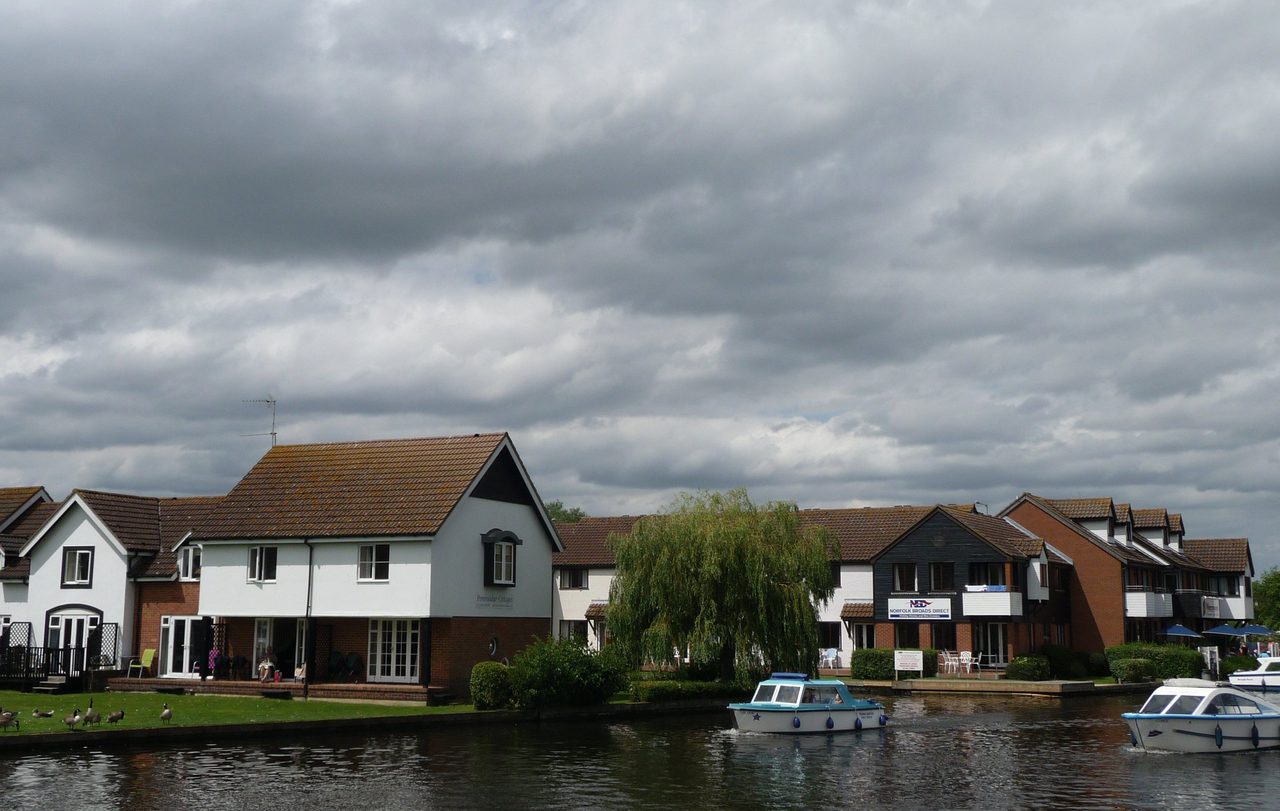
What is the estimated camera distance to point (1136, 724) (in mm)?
34156

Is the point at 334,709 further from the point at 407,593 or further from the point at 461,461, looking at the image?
the point at 461,461

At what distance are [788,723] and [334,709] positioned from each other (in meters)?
14.2

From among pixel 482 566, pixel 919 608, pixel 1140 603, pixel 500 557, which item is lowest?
pixel 919 608

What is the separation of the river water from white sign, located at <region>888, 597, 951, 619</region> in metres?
27.0

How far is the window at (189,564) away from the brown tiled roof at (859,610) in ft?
111

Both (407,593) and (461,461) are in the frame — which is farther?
(461,461)

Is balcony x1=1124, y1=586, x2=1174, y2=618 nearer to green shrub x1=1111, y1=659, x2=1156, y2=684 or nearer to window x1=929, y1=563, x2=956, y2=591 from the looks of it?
green shrub x1=1111, y1=659, x2=1156, y2=684

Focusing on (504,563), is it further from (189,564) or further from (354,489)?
(189,564)

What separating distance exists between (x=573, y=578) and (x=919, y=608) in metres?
20.7

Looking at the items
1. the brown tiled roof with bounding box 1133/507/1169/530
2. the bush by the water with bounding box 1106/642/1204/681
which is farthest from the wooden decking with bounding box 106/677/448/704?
the brown tiled roof with bounding box 1133/507/1169/530

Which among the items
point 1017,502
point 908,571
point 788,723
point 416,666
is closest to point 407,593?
point 416,666

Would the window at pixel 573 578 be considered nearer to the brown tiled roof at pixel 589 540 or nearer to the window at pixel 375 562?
the brown tiled roof at pixel 589 540

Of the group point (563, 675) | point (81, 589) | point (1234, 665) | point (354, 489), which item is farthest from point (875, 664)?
point (81, 589)

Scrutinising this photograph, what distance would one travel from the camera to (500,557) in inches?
1924
